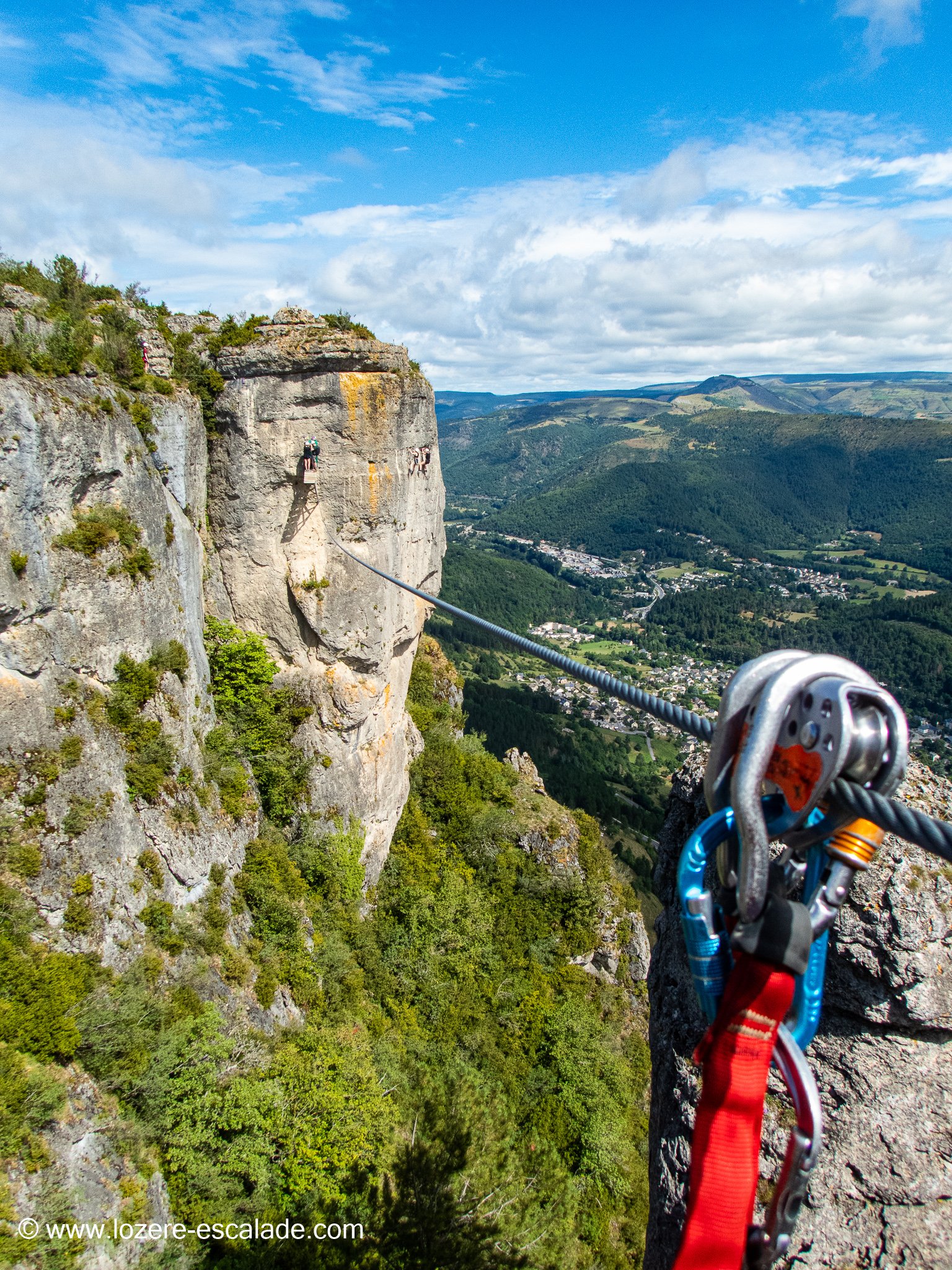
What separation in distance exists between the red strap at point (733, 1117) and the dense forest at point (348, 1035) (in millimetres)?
11402

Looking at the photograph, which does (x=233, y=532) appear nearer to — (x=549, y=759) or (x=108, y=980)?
(x=108, y=980)

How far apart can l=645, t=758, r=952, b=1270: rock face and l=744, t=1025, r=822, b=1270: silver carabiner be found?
140 centimetres

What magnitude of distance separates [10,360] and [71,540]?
342 cm

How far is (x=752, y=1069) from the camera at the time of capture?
2.62 metres

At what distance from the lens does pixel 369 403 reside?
20547mm

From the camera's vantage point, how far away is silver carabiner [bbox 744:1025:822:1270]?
2.56m

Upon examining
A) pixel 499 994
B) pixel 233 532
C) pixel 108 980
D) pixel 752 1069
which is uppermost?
pixel 233 532

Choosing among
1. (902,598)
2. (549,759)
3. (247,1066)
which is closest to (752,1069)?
(247,1066)

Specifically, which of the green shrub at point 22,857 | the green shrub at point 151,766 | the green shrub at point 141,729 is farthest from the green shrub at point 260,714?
the green shrub at point 22,857

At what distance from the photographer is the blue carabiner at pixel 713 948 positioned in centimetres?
269

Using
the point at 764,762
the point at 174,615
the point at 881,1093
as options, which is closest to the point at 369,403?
the point at 174,615

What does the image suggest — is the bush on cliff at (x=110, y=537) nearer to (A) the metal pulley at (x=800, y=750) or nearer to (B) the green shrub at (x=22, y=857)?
(B) the green shrub at (x=22, y=857)

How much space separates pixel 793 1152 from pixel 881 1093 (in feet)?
6.33

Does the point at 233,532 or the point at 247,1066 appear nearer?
the point at 247,1066
